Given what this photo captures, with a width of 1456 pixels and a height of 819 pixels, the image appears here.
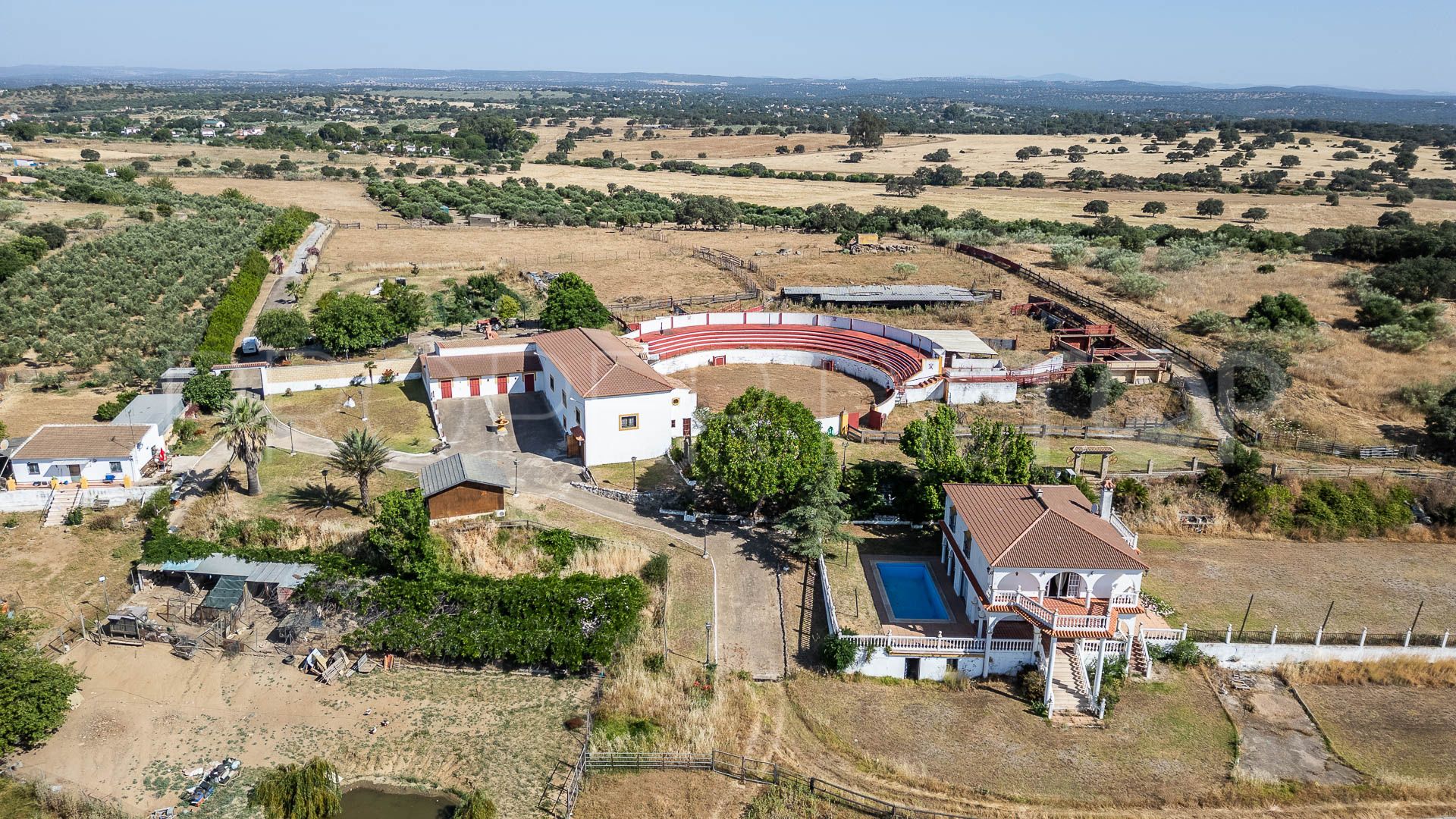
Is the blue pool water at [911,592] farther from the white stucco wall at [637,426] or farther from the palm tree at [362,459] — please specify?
the palm tree at [362,459]

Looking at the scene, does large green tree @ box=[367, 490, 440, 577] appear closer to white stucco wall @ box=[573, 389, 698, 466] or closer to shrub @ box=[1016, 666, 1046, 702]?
white stucco wall @ box=[573, 389, 698, 466]

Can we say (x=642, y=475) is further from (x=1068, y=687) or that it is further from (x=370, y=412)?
(x=1068, y=687)

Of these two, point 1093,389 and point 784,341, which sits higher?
point 1093,389

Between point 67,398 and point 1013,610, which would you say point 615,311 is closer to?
point 67,398

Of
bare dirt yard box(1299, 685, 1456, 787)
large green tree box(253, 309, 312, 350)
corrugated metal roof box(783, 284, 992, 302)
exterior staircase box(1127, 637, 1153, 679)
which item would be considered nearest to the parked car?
exterior staircase box(1127, 637, 1153, 679)

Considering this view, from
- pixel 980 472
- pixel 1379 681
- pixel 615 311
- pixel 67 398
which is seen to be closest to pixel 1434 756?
pixel 1379 681

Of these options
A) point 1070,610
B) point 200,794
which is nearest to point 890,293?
point 1070,610
